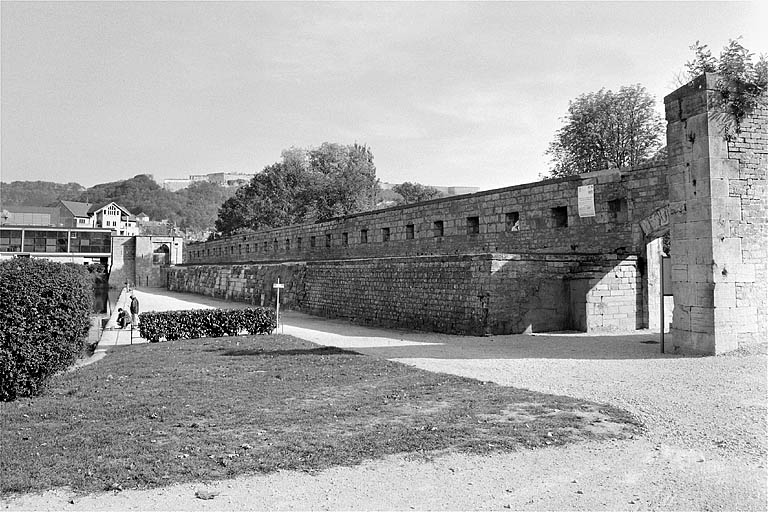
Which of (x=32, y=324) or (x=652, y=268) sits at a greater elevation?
(x=652, y=268)

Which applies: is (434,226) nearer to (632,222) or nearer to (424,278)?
(424,278)

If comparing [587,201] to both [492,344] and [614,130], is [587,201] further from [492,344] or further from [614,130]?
[614,130]

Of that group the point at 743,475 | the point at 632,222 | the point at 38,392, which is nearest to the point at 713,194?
the point at 632,222

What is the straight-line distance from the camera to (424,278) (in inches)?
658

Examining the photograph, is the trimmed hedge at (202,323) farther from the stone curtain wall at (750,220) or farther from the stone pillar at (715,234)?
the stone curtain wall at (750,220)

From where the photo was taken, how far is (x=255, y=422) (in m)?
6.35

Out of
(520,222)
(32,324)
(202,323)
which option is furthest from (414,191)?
(32,324)

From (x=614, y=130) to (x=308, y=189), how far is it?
97.2 ft

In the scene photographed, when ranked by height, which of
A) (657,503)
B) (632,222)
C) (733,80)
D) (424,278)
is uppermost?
(733,80)

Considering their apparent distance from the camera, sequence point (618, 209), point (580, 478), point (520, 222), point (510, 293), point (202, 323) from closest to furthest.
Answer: point (580, 478)
point (510, 293)
point (202, 323)
point (618, 209)
point (520, 222)

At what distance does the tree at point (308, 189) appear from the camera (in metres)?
53.8

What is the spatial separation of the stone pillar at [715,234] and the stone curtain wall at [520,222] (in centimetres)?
450

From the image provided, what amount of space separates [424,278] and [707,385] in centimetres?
926

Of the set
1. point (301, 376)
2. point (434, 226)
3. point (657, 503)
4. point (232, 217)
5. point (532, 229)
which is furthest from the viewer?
point (232, 217)
